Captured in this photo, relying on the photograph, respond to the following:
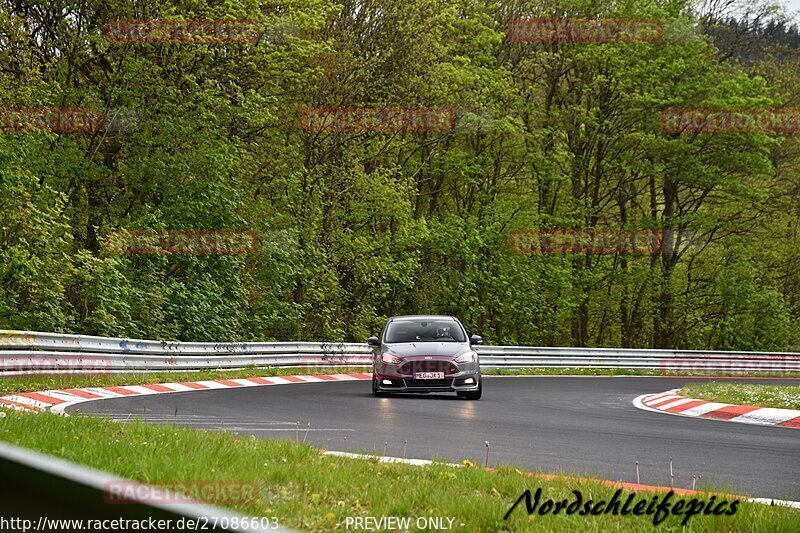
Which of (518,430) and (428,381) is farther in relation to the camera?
(428,381)

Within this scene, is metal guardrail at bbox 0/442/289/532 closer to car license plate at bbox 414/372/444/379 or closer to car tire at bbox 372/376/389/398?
car license plate at bbox 414/372/444/379

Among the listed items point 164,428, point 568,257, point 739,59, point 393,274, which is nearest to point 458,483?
point 164,428

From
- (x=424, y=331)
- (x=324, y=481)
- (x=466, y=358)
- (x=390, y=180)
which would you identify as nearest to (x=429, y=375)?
(x=466, y=358)

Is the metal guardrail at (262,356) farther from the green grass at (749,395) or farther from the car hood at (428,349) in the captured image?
the green grass at (749,395)

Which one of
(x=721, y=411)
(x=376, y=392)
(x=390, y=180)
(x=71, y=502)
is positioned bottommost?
(x=721, y=411)

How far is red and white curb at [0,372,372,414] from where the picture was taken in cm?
1381

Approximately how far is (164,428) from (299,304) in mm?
22273

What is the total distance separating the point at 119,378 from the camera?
19984 millimetres

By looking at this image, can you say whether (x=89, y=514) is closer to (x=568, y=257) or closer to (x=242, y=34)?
(x=242, y=34)

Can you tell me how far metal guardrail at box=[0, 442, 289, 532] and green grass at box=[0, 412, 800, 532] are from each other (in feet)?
9.59

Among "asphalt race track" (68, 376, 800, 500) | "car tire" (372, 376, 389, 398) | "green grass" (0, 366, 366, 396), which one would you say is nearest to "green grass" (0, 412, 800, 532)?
"asphalt race track" (68, 376, 800, 500)

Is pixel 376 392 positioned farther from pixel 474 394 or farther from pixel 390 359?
pixel 474 394

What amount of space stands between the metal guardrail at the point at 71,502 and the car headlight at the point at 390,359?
630 inches

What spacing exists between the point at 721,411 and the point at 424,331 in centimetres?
556
